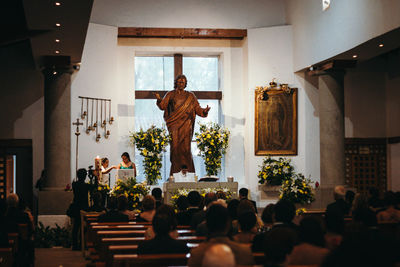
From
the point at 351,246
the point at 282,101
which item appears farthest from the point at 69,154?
the point at 351,246

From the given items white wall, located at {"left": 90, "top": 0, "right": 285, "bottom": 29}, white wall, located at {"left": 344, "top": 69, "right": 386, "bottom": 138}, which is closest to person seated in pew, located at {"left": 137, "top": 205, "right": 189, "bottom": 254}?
white wall, located at {"left": 90, "top": 0, "right": 285, "bottom": 29}

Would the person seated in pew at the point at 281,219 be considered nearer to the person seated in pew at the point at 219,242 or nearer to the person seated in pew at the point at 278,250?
the person seated in pew at the point at 219,242

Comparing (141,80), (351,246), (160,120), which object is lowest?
(351,246)

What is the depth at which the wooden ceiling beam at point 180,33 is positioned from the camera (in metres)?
15.3

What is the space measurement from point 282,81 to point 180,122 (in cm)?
288

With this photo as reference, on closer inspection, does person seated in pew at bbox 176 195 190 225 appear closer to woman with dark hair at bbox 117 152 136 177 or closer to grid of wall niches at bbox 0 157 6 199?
woman with dark hair at bbox 117 152 136 177

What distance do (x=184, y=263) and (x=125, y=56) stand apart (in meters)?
11.8

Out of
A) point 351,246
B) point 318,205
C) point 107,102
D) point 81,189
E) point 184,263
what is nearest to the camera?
point 351,246

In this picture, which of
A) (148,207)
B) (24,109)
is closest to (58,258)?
(148,207)

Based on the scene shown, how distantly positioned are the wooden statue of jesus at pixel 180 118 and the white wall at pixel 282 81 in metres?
1.57

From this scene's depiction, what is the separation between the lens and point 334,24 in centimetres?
1255

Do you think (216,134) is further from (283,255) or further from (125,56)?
(283,255)

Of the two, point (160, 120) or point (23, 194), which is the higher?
point (160, 120)

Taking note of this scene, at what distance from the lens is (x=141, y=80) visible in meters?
16.2
